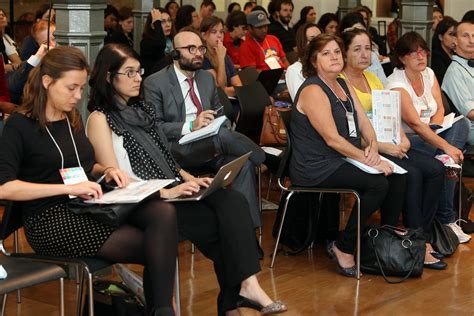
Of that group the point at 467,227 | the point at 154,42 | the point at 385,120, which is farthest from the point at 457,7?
the point at 385,120

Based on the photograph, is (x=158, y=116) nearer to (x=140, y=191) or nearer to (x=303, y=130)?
(x=303, y=130)

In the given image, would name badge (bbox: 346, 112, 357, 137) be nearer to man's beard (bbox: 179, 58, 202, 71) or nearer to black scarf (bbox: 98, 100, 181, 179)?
man's beard (bbox: 179, 58, 202, 71)

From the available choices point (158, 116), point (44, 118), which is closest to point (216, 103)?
point (158, 116)

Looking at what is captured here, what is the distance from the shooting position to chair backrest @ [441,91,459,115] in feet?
22.1

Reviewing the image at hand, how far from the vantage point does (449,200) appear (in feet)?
20.9

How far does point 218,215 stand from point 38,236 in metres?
0.83

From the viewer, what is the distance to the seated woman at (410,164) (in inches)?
230

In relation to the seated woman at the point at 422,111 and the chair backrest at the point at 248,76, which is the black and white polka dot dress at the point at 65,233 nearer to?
the seated woman at the point at 422,111

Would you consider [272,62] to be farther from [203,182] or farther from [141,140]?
[203,182]

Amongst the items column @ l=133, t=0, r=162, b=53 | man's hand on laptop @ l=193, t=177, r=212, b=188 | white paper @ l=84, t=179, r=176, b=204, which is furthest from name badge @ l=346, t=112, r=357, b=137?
column @ l=133, t=0, r=162, b=53

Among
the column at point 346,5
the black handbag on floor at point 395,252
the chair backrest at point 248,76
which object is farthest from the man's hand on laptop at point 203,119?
the column at point 346,5

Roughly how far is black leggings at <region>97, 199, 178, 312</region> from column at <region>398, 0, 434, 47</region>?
15.6 feet

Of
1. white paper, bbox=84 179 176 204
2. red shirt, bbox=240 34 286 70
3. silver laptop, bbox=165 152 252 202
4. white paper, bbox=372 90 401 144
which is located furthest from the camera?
red shirt, bbox=240 34 286 70

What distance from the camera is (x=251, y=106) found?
6.64m
